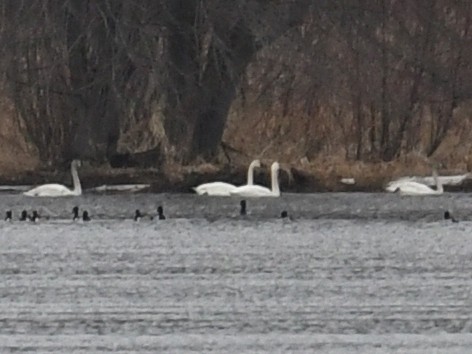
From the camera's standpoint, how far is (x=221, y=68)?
29250mm

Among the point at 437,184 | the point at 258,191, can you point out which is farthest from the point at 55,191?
the point at 437,184

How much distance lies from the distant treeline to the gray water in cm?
411

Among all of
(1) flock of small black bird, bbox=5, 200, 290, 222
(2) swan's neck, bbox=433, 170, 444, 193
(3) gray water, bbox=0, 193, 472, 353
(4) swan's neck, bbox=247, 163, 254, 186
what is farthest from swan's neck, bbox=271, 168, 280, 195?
(1) flock of small black bird, bbox=5, 200, 290, 222

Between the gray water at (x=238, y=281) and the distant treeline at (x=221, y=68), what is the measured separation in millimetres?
4106

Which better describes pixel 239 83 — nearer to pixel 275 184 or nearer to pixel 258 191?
pixel 275 184

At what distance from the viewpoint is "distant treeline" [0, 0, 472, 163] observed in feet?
91.1

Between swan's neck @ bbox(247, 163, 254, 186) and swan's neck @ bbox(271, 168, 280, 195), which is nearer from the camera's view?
swan's neck @ bbox(271, 168, 280, 195)

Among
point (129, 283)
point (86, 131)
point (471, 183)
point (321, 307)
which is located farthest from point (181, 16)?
point (321, 307)

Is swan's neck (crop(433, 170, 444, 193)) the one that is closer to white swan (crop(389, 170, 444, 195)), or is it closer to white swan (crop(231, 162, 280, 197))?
white swan (crop(389, 170, 444, 195))

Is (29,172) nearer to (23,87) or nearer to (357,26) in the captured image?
(23,87)

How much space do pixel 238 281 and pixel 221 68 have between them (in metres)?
14.0

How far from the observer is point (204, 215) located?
2331 cm

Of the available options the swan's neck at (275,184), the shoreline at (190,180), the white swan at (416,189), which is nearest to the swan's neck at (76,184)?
the shoreline at (190,180)

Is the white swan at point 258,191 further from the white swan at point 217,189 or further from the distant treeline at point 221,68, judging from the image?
the distant treeline at point 221,68
